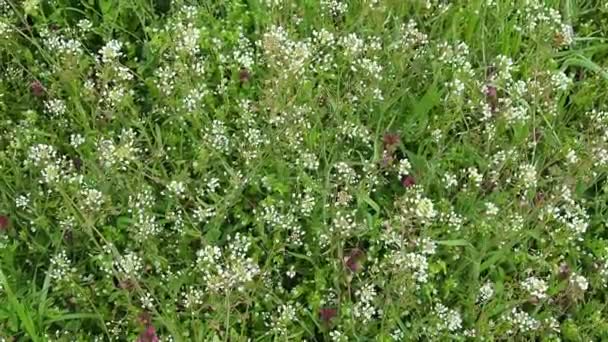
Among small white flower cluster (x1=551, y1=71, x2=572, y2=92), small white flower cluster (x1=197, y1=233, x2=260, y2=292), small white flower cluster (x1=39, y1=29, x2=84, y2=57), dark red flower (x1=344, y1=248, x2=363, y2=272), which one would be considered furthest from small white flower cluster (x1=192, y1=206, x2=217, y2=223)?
small white flower cluster (x1=551, y1=71, x2=572, y2=92)

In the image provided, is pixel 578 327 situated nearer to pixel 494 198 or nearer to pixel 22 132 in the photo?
pixel 494 198

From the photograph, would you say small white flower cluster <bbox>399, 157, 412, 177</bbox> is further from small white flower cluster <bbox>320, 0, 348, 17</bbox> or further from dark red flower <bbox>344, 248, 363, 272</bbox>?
small white flower cluster <bbox>320, 0, 348, 17</bbox>

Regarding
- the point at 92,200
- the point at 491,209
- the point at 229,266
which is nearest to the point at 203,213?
the point at 229,266

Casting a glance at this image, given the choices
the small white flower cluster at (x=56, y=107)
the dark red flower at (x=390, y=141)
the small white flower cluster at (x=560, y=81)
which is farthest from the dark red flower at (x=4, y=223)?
the small white flower cluster at (x=560, y=81)

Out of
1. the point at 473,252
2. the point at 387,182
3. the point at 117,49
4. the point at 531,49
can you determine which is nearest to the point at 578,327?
the point at 473,252

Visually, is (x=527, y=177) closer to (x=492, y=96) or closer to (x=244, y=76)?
(x=492, y=96)

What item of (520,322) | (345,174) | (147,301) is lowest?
(520,322)

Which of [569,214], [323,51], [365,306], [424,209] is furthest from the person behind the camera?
[323,51]
